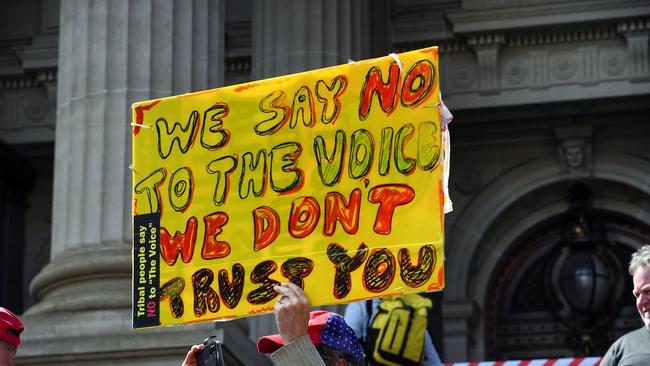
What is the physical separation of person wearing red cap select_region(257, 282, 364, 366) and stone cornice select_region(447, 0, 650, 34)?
12.0 m

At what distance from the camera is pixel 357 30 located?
53.4 ft

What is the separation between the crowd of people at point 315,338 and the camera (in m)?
5.93

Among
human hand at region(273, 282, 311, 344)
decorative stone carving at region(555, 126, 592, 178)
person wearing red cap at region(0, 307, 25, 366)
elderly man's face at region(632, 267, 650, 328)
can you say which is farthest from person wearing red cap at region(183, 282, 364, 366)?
decorative stone carving at region(555, 126, 592, 178)

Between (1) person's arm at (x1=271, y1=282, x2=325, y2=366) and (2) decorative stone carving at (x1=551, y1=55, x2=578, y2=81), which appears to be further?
(2) decorative stone carving at (x1=551, y1=55, x2=578, y2=81)

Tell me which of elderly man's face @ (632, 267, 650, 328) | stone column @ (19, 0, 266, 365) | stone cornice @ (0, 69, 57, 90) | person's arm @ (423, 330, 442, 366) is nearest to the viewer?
elderly man's face @ (632, 267, 650, 328)

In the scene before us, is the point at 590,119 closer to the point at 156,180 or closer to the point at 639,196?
the point at 639,196

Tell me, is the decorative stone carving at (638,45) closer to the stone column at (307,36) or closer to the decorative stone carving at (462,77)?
the decorative stone carving at (462,77)

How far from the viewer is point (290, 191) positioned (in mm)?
7160

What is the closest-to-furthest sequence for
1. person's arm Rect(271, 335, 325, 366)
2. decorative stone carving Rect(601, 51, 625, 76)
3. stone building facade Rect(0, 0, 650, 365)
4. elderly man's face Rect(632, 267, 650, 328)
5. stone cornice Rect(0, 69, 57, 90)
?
1. person's arm Rect(271, 335, 325, 366)
2. elderly man's face Rect(632, 267, 650, 328)
3. stone building facade Rect(0, 0, 650, 365)
4. decorative stone carving Rect(601, 51, 625, 76)
5. stone cornice Rect(0, 69, 57, 90)

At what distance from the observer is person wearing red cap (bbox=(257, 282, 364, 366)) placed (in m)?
5.91

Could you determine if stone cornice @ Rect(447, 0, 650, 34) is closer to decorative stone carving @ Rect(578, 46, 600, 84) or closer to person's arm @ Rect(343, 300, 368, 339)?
decorative stone carving @ Rect(578, 46, 600, 84)

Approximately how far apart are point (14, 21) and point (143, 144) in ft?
40.5

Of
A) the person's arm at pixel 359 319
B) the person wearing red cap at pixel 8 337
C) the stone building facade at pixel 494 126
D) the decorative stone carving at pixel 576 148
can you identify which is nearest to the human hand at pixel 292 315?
the person wearing red cap at pixel 8 337

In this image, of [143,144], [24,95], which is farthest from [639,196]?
[143,144]
